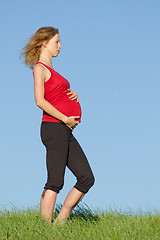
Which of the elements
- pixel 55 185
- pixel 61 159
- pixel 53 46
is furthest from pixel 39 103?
pixel 55 185

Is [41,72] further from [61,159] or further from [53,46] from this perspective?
[61,159]

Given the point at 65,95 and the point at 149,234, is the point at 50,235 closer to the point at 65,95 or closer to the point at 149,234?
the point at 149,234

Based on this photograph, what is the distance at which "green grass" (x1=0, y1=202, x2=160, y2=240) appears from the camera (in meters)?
3.76

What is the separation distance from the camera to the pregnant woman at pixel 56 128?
4039mm

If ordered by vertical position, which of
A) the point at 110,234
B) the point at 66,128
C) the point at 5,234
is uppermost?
the point at 66,128

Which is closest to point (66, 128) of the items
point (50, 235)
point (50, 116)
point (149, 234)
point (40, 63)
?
point (50, 116)

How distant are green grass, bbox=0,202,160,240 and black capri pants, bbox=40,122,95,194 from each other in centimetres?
45

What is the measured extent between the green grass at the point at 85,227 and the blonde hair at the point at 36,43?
2.00 m

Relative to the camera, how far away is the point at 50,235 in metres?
3.78

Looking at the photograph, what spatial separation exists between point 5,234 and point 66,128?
1.40 metres

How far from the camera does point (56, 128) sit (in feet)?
13.4

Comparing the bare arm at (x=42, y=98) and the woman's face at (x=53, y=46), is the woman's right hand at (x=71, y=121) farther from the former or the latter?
the woman's face at (x=53, y=46)

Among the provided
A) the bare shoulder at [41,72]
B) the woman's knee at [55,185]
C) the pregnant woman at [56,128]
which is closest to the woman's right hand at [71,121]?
the pregnant woman at [56,128]

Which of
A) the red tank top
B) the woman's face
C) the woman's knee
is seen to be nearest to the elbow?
the red tank top
